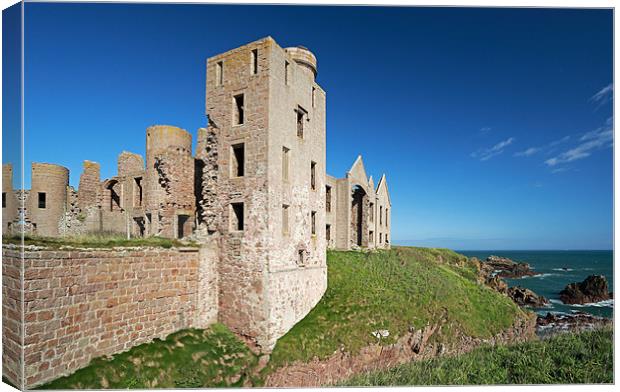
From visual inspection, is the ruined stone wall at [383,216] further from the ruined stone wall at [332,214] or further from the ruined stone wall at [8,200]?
the ruined stone wall at [8,200]

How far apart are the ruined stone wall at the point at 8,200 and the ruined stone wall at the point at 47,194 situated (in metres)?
14.4

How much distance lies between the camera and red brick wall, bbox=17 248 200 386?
7.89 m

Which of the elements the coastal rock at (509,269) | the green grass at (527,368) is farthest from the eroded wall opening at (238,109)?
the coastal rock at (509,269)

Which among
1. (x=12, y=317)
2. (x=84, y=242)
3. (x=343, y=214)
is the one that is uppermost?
(x=343, y=214)

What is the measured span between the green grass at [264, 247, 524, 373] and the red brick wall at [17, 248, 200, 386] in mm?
3918

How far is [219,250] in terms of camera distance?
12578 millimetres

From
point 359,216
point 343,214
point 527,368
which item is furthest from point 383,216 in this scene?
point 527,368

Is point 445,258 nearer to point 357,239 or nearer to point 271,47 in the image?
point 357,239

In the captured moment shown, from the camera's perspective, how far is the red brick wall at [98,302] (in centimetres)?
789

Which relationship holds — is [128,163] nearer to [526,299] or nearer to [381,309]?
[381,309]

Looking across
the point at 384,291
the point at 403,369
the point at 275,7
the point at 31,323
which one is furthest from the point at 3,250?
the point at 384,291

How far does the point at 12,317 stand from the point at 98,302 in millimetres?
1693

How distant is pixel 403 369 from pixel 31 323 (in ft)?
30.1

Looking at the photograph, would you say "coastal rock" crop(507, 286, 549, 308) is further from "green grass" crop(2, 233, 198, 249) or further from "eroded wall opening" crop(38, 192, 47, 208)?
"eroded wall opening" crop(38, 192, 47, 208)
